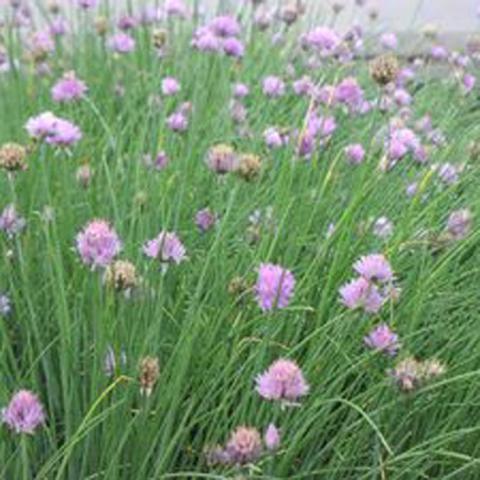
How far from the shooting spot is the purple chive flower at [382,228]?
1.58m

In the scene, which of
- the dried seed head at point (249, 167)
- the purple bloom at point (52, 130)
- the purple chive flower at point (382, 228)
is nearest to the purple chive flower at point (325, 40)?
the purple chive flower at point (382, 228)

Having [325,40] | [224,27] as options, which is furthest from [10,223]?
[325,40]

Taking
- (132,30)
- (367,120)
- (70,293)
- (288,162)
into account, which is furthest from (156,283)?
(132,30)

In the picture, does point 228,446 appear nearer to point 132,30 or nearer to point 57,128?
point 57,128

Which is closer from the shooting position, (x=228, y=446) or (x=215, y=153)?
(x=228, y=446)

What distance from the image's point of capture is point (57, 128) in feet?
4.64

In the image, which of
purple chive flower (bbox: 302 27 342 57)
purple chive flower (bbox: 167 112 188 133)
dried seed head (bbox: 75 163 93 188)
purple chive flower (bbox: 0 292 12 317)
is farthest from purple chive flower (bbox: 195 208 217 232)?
purple chive flower (bbox: 302 27 342 57)

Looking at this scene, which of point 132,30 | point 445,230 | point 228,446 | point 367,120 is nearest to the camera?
point 228,446

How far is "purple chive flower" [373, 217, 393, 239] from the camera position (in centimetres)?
158

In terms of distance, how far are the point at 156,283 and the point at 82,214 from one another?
0.35 m

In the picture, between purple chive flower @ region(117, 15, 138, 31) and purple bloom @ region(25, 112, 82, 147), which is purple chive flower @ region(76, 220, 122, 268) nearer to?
purple bloom @ region(25, 112, 82, 147)

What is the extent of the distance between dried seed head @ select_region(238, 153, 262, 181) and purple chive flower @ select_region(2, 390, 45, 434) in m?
0.38

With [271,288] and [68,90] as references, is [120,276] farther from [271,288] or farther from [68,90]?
[68,90]

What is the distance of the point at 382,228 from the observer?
161 centimetres
